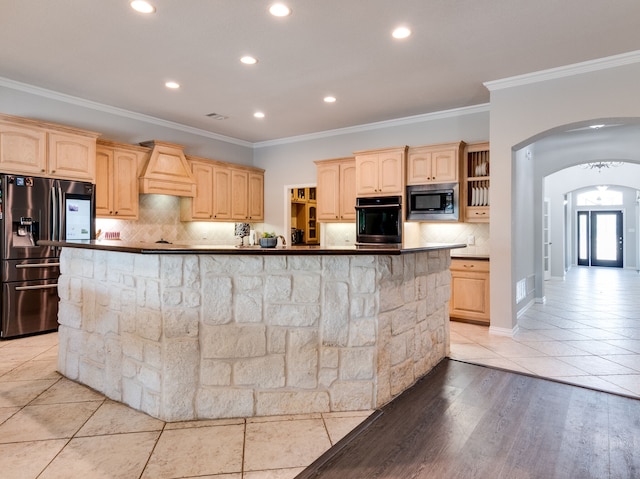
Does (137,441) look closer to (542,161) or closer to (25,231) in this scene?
(25,231)

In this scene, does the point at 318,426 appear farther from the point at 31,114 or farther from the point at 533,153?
the point at 533,153

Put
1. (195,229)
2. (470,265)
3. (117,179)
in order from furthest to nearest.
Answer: (195,229) < (117,179) < (470,265)

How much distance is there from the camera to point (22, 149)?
13.6 ft

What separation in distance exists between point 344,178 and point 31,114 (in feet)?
13.8

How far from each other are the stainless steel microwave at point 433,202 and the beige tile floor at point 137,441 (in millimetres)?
3415

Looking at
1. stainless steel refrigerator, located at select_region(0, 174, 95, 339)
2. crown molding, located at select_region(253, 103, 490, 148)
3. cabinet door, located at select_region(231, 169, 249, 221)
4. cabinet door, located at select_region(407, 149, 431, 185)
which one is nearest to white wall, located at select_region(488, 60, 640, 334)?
crown molding, located at select_region(253, 103, 490, 148)

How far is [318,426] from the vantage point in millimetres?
2361

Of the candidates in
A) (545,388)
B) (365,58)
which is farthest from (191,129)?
(545,388)

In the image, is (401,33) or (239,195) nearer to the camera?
(401,33)

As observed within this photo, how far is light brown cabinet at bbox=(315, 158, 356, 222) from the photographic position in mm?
6234

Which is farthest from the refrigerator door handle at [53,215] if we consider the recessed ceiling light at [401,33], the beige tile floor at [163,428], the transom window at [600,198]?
the transom window at [600,198]

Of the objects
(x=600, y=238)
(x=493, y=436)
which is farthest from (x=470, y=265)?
(x=600, y=238)

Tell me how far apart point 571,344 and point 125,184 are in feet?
18.8

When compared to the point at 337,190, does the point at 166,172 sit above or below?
above
